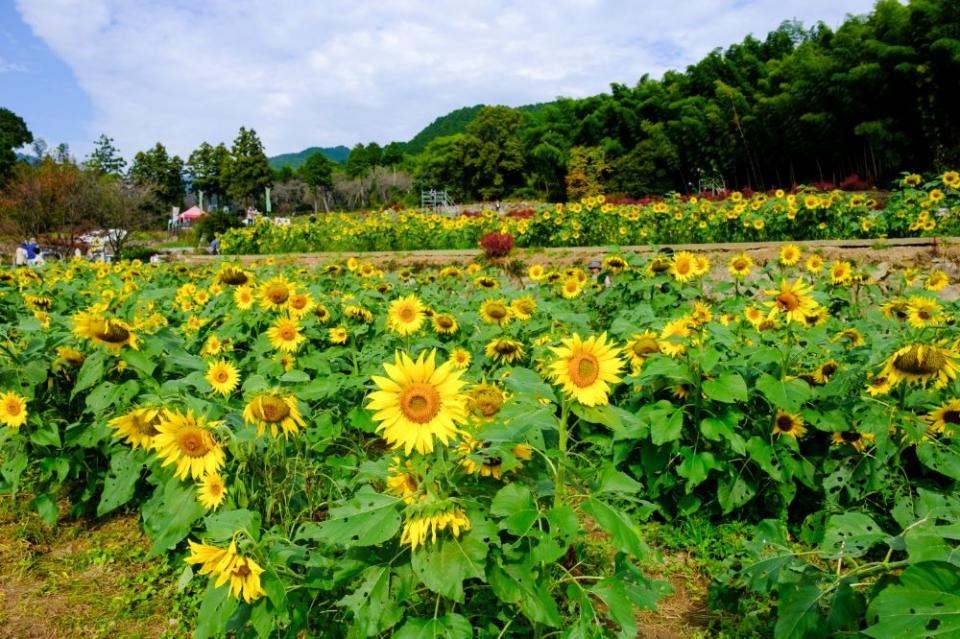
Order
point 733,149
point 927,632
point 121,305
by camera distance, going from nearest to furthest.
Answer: point 927,632 < point 121,305 < point 733,149

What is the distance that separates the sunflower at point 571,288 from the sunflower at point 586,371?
263 centimetres

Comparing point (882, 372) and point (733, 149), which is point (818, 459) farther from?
point (733, 149)

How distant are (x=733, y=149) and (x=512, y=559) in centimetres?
2620

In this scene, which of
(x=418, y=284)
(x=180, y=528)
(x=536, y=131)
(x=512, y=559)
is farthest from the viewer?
(x=536, y=131)

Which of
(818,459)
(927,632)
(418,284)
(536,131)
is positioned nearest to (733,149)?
(536,131)

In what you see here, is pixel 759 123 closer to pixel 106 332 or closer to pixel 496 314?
pixel 496 314

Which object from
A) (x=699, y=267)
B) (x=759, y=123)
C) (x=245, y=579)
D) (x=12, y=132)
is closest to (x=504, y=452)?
(x=245, y=579)

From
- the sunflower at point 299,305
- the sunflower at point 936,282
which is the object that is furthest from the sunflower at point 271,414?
the sunflower at point 936,282

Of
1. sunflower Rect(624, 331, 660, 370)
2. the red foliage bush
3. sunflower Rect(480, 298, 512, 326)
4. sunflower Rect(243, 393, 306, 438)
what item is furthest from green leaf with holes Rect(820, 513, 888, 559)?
the red foliage bush

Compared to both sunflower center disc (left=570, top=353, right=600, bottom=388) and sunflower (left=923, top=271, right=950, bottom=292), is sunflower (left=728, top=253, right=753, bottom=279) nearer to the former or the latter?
sunflower (left=923, top=271, right=950, bottom=292)

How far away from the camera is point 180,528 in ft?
5.42

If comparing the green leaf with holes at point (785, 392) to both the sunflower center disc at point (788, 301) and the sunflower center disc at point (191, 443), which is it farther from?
the sunflower center disc at point (191, 443)

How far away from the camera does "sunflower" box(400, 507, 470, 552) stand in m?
1.18

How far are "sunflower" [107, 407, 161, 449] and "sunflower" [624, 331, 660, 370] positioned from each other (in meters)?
1.68
